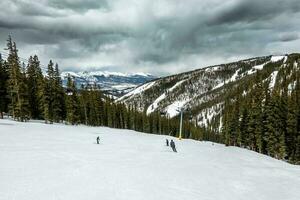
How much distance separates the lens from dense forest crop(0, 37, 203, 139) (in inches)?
2766

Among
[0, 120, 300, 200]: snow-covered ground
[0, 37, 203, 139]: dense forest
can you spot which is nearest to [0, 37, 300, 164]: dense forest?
[0, 37, 203, 139]: dense forest

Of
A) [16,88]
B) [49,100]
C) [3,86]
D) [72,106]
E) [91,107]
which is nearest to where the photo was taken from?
[16,88]

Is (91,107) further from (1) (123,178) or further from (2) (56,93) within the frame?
(1) (123,178)

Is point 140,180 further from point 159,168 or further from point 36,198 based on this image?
point 36,198

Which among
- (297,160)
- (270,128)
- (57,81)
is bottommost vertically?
(297,160)

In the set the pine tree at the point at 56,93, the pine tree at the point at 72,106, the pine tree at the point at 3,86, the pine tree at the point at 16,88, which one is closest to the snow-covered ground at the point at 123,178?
the pine tree at the point at 16,88

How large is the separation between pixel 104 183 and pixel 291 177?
19.8 metres

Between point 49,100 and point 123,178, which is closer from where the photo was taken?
point 123,178

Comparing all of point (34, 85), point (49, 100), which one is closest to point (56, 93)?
point (49, 100)

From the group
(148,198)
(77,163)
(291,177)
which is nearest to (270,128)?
(291,177)

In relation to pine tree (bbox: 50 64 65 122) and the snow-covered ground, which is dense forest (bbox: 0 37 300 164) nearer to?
pine tree (bbox: 50 64 65 122)

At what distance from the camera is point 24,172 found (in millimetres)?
21297

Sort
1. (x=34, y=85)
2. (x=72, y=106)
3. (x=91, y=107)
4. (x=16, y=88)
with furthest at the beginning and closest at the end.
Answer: (x=91, y=107) → (x=72, y=106) → (x=34, y=85) → (x=16, y=88)

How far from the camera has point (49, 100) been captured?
8119cm
